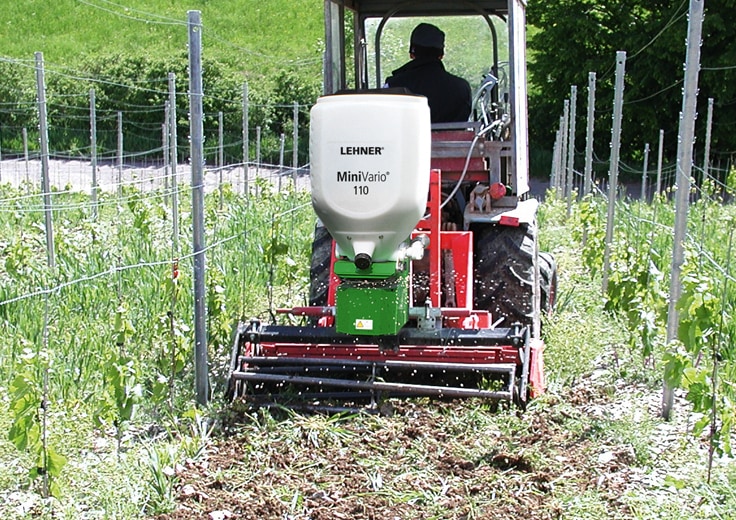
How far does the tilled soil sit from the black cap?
2.19m

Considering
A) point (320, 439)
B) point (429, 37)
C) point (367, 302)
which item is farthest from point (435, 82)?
point (320, 439)

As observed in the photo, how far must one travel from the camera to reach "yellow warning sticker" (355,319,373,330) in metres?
4.63

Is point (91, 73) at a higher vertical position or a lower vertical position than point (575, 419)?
higher

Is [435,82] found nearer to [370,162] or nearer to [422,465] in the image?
[370,162]

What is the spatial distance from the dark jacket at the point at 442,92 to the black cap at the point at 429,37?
12 centimetres

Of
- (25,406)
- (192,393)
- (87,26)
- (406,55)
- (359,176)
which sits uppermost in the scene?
(87,26)

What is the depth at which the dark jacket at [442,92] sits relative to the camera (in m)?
5.75

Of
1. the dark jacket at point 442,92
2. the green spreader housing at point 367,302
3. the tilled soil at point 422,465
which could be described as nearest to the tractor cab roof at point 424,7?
the dark jacket at point 442,92

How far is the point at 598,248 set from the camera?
8602 mm

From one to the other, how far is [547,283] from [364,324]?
2216 millimetres

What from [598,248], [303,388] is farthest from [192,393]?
[598,248]

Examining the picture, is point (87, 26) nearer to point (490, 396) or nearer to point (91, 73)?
point (91, 73)

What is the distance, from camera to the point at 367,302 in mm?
4621

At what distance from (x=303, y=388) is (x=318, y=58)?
26.1m
